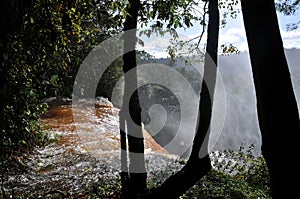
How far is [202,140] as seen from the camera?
137 inches

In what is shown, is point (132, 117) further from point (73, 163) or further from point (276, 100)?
point (73, 163)

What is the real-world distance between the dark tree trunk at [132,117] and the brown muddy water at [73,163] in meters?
0.79

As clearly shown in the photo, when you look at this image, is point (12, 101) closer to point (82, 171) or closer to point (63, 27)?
point (63, 27)

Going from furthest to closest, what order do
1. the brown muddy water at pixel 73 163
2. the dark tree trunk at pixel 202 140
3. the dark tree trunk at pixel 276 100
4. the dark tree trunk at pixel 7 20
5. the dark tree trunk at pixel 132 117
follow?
the brown muddy water at pixel 73 163 < the dark tree trunk at pixel 132 117 < the dark tree trunk at pixel 202 140 < the dark tree trunk at pixel 276 100 < the dark tree trunk at pixel 7 20

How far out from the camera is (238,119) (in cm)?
3391

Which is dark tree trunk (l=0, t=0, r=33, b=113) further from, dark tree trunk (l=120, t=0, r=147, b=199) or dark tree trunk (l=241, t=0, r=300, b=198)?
dark tree trunk (l=120, t=0, r=147, b=199)

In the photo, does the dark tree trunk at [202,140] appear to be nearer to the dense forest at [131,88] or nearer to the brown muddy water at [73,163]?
the dense forest at [131,88]

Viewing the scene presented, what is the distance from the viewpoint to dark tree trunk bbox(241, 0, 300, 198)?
7.10ft

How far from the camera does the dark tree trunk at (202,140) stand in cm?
319

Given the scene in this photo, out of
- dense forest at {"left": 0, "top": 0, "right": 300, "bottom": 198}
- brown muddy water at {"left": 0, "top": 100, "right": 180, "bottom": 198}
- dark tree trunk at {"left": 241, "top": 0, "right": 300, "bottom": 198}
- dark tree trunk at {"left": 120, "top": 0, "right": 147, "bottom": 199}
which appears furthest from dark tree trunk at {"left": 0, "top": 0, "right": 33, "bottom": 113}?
dark tree trunk at {"left": 120, "top": 0, "right": 147, "bottom": 199}

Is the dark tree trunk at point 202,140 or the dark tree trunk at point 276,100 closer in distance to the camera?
the dark tree trunk at point 276,100

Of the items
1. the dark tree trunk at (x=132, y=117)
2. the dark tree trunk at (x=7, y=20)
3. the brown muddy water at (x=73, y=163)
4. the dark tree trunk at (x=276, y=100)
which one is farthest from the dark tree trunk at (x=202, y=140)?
the dark tree trunk at (x=7, y=20)

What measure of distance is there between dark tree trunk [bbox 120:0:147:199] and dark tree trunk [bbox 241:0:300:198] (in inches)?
78.6

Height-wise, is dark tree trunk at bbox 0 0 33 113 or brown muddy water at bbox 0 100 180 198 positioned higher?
dark tree trunk at bbox 0 0 33 113
